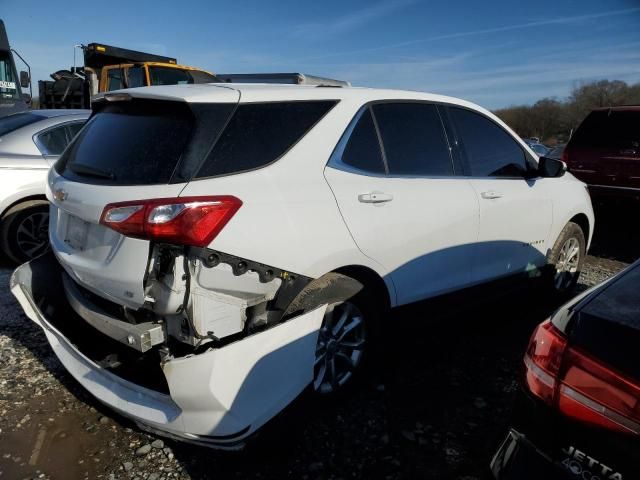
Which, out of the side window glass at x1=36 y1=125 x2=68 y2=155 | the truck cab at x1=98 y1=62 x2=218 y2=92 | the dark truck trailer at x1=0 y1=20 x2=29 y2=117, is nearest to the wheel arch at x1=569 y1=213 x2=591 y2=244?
the side window glass at x1=36 y1=125 x2=68 y2=155

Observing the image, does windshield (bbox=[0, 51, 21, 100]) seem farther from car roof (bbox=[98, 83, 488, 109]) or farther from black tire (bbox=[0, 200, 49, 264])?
car roof (bbox=[98, 83, 488, 109])

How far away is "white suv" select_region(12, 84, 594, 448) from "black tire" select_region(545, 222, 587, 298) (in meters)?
1.49

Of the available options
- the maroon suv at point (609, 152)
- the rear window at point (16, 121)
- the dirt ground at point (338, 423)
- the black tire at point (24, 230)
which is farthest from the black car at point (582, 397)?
the maroon suv at point (609, 152)

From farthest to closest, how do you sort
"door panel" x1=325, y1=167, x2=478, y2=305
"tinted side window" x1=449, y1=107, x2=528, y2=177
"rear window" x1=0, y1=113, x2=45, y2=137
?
"rear window" x1=0, y1=113, x2=45, y2=137
"tinted side window" x1=449, y1=107, x2=528, y2=177
"door panel" x1=325, y1=167, x2=478, y2=305

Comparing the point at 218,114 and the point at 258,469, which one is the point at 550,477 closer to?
the point at 258,469

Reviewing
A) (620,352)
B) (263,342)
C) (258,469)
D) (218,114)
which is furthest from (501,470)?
(218,114)

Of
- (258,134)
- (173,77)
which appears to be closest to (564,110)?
(173,77)

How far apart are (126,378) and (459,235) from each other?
2.11m

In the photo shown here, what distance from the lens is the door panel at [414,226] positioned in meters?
2.57

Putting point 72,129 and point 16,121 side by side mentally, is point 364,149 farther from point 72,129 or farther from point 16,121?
point 16,121

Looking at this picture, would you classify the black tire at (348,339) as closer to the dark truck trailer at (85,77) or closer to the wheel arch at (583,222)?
the wheel arch at (583,222)

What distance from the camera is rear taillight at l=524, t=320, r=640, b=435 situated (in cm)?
127

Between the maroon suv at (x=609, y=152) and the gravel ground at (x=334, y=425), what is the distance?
434 cm

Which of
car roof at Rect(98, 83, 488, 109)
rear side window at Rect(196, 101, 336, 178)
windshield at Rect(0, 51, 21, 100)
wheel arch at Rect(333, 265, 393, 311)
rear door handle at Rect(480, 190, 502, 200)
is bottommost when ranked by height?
wheel arch at Rect(333, 265, 393, 311)
